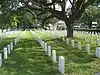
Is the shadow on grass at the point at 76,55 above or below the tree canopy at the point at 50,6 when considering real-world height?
below

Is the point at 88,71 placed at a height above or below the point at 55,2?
below

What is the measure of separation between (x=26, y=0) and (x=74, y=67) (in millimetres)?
21081

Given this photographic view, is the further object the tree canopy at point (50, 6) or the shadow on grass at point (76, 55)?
the tree canopy at point (50, 6)

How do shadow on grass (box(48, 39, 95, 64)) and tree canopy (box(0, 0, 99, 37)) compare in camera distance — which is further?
tree canopy (box(0, 0, 99, 37))

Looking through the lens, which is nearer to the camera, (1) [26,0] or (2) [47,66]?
(2) [47,66]

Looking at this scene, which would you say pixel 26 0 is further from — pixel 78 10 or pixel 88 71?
pixel 88 71

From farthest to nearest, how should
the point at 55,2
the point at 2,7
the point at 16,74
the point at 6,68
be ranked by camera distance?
1. the point at 55,2
2. the point at 2,7
3. the point at 6,68
4. the point at 16,74

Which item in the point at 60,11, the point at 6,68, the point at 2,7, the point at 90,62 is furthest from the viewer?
the point at 60,11

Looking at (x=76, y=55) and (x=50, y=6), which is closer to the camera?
(x=76, y=55)

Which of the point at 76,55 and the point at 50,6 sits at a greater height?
the point at 50,6

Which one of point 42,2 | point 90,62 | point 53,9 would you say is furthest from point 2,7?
point 90,62

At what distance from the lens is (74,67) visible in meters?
13.1

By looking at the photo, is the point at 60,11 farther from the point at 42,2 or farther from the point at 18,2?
the point at 18,2

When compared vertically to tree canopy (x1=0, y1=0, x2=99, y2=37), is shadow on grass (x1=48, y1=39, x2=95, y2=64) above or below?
below
